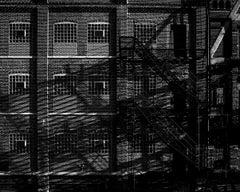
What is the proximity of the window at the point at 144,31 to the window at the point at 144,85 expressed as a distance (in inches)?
79.1

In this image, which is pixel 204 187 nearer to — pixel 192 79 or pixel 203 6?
pixel 192 79

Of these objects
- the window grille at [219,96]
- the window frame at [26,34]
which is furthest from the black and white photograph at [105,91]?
the window grille at [219,96]

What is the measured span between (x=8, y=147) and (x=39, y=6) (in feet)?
24.6

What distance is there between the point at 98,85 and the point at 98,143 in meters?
3.03

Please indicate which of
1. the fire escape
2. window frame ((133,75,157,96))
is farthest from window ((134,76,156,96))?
the fire escape

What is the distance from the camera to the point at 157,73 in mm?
17172

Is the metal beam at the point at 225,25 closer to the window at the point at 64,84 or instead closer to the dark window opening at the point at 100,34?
the dark window opening at the point at 100,34

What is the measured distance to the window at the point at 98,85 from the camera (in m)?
17.8

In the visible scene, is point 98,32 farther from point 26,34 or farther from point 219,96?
point 219,96

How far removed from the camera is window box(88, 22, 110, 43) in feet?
58.4

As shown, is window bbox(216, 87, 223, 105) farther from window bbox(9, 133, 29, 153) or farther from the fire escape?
window bbox(9, 133, 29, 153)

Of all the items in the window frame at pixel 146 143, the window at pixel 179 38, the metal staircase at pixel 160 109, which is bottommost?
the window frame at pixel 146 143

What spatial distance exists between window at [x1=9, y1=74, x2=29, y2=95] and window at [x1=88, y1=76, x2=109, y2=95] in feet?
10.9

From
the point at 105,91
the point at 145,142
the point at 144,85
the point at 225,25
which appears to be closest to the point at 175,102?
the point at 144,85
